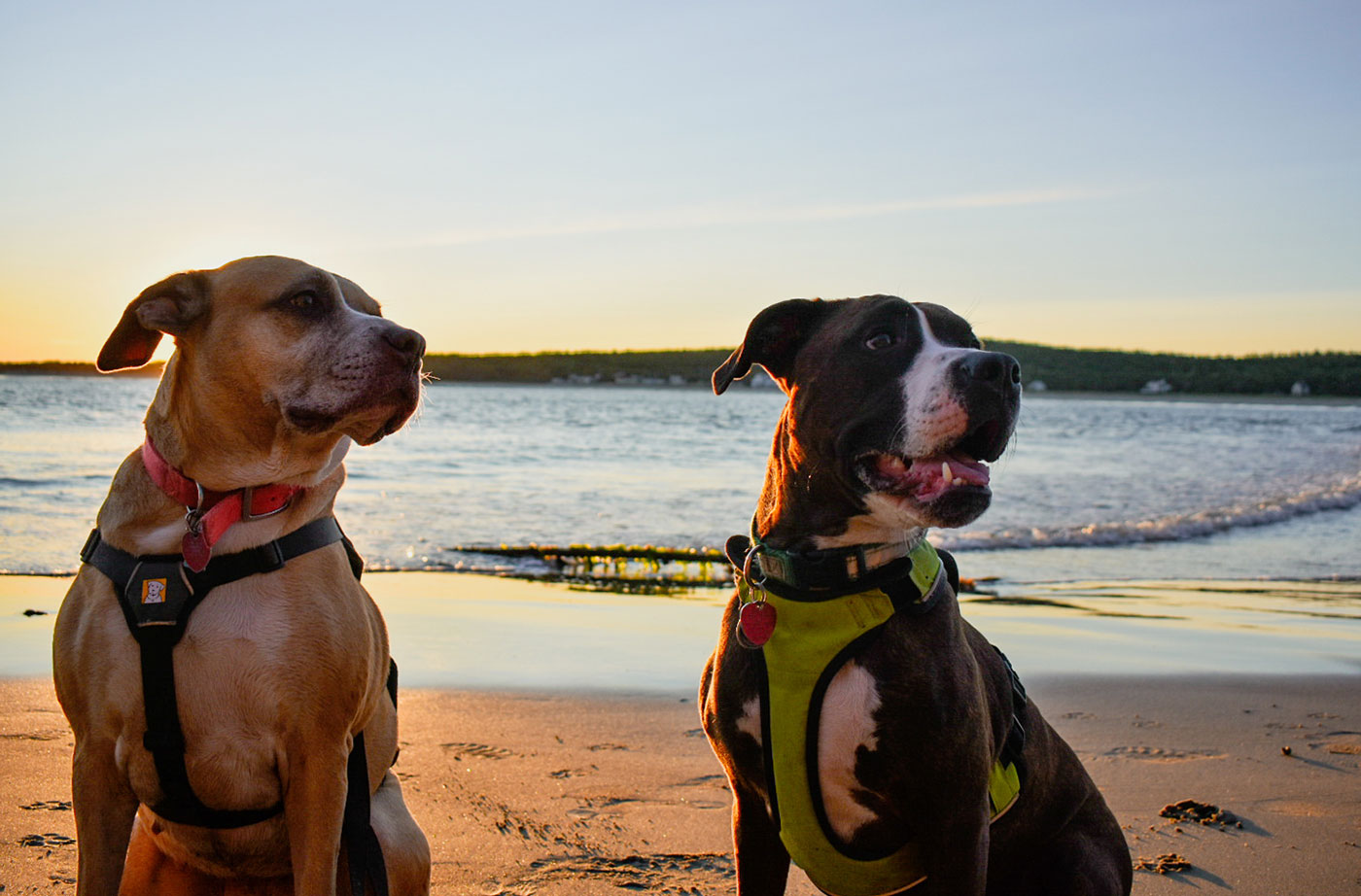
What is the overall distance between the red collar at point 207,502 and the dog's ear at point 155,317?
0.28 metres

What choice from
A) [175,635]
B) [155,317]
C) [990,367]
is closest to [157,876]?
[175,635]

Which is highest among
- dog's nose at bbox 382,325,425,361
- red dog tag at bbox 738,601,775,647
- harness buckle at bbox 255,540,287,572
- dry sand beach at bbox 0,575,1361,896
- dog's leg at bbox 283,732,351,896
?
dog's nose at bbox 382,325,425,361

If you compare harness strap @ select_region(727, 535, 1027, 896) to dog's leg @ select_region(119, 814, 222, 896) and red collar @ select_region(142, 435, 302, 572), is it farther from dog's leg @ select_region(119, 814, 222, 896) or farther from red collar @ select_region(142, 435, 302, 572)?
dog's leg @ select_region(119, 814, 222, 896)

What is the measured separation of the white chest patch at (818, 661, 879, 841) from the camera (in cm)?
288

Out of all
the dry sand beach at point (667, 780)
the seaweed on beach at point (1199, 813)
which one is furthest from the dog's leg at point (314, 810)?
the seaweed on beach at point (1199, 813)

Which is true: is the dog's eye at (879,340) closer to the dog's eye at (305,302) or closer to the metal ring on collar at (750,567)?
the metal ring on collar at (750,567)

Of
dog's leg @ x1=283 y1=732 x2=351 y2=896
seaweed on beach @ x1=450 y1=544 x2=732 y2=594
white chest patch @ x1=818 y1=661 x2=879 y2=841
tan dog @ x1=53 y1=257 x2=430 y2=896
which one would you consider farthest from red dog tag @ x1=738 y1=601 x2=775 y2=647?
seaweed on beach @ x1=450 y1=544 x2=732 y2=594

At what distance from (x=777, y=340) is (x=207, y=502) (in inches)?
68.6

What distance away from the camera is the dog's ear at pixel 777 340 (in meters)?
3.46

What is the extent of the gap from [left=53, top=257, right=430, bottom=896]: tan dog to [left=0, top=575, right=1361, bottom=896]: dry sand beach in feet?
2.26

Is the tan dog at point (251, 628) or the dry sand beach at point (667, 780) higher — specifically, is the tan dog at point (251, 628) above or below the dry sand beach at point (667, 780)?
above

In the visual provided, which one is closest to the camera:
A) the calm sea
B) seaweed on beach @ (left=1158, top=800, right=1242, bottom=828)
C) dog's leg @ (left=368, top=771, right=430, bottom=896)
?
dog's leg @ (left=368, top=771, right=430, bottom=896)

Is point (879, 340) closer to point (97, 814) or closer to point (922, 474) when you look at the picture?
point (922, 474)

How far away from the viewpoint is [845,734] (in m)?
2.89
